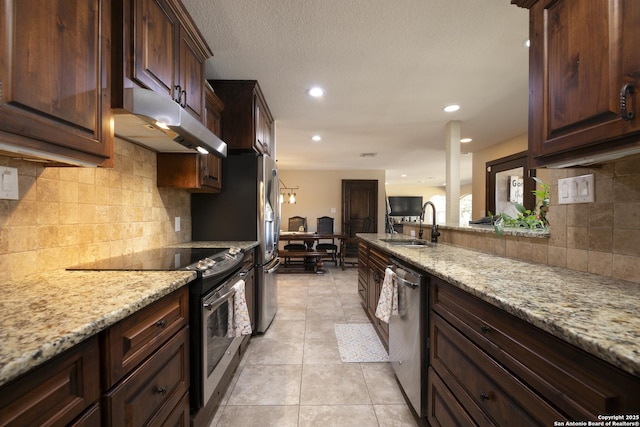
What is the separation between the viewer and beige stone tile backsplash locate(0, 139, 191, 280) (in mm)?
1054

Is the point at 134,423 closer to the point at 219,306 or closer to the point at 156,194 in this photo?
the point at 219,306

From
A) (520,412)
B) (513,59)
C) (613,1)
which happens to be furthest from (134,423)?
(513,59)

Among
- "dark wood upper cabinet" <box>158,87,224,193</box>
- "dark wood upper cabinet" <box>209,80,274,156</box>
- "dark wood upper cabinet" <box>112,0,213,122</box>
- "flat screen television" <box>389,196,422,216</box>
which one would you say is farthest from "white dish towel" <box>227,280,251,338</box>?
"flat screen television" <box>389,196,422,216</box>

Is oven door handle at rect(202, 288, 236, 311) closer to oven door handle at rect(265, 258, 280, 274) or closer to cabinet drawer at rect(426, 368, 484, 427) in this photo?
oven door handle at rect(265, 258, 280, 274)

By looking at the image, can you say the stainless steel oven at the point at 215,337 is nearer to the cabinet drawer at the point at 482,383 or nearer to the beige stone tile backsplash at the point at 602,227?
the cabinet drawer at the point at 482,383

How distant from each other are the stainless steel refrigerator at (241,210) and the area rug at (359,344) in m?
0.76

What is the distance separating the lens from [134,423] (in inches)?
33.0

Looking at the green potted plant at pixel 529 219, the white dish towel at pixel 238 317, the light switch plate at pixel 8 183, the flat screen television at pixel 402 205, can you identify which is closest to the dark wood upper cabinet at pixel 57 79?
the light switch plate at pixel 8 183

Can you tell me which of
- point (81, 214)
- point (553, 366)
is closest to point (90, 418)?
point (81, 214)

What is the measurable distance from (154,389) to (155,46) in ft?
4.88

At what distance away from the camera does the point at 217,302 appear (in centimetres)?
141

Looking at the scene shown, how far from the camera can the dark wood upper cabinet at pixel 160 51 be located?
1114 mm

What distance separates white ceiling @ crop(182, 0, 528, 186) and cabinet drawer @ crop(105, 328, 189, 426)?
1787 mm

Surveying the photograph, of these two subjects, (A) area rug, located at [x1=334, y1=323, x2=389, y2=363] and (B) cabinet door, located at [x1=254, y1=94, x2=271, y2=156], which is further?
(B) cabinet door, located at [x1=254, y1=94, x2=271, y2=156]
